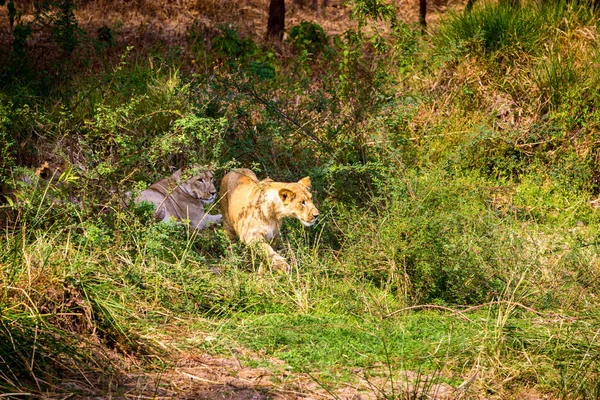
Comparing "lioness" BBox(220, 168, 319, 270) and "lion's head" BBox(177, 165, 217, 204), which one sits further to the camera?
"lion's head" BBox(177, 165, 217, 204)

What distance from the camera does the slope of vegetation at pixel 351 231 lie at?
564 centimetres

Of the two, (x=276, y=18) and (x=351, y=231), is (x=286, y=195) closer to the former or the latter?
(x=351, y=231)

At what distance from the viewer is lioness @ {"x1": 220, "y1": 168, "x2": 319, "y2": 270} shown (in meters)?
8.59

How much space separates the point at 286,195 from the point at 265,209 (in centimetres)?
27

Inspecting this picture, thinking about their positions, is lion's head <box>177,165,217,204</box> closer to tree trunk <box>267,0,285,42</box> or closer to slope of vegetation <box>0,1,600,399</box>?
slope of vegetation <box>0,1,600,399</box>

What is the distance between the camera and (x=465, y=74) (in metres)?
12.5

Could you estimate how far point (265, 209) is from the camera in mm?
8727

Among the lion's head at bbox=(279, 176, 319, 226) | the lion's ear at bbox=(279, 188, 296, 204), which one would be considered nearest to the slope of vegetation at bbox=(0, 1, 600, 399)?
the lion's head at bbox=(279, 176, 319, 226)

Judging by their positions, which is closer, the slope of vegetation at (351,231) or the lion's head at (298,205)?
the slope of vegetation at (351,231)

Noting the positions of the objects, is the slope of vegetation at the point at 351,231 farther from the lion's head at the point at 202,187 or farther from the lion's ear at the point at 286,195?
the lion's ear at the point at 286,195

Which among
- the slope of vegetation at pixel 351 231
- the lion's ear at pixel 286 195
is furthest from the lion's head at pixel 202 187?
the lion's ear at pixel 286 195

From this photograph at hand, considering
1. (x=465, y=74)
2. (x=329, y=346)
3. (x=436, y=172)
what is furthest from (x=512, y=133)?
(x=329, y=346)

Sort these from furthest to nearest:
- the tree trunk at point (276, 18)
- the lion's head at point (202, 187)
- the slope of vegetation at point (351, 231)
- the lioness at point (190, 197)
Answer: the tree trunk at point (276, 18)
the lion's head at point (202, 187)
the lioness at point (190, 197)
the slope of vegetation at point (351, 231)

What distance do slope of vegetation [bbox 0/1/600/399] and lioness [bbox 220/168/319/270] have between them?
0.74 feet
